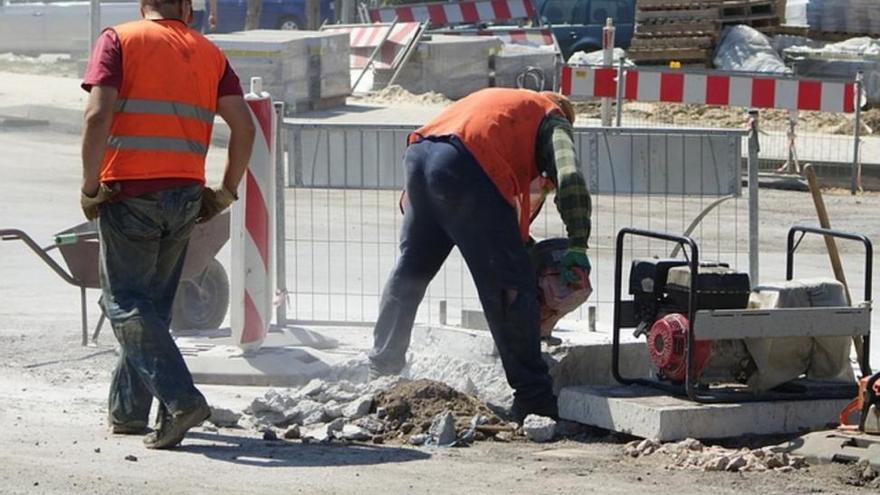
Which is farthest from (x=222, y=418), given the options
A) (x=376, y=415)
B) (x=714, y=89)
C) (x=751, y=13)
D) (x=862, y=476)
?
(x=751, y=13)

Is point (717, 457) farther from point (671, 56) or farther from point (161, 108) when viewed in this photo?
point (671, 56)

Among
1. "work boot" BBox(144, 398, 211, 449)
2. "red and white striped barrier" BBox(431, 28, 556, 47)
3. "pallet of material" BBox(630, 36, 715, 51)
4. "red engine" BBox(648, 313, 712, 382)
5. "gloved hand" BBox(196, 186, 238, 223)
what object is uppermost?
"red and white striped barrier" BBox(431, 28, 556, 47)

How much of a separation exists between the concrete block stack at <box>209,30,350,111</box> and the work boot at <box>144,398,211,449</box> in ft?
48.8

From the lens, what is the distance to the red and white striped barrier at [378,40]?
89.1ft

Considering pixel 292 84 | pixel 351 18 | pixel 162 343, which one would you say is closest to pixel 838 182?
pixel 292 84

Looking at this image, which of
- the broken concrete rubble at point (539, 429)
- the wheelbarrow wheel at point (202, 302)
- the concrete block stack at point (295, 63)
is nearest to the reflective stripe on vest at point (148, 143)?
the broken concrete rubble at point (539, 429)

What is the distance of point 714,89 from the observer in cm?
1916

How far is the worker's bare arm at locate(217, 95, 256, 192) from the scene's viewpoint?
7344 mm

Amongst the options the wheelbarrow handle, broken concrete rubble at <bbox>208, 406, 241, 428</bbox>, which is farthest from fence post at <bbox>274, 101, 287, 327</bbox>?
broken concrete rubble at <bbox>208, 406, 241, 428</bbox>

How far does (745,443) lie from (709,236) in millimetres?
7793

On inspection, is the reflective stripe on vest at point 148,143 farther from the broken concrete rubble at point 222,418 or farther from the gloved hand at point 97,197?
the broken concrete rubble at point 222,418

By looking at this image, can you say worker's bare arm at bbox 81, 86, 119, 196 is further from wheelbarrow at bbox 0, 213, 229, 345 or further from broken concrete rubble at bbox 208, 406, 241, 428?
wheelbarrow at bbox 0, 213, 229, 345

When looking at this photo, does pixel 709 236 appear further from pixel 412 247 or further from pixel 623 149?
pixel 412 247

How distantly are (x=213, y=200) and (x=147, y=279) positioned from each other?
0.45m
